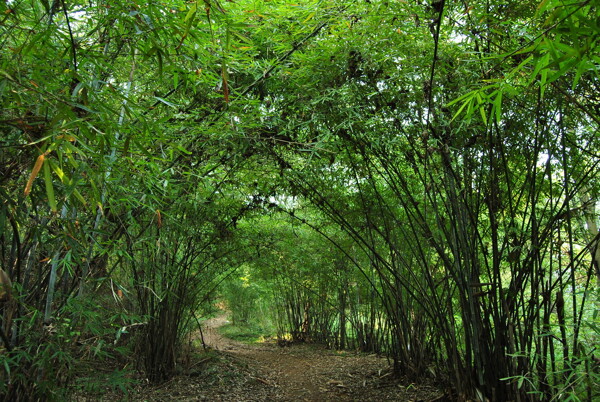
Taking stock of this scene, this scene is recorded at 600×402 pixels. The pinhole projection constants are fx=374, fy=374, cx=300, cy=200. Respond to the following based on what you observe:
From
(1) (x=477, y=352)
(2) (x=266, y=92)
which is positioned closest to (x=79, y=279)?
(2) (x=266, y=92)

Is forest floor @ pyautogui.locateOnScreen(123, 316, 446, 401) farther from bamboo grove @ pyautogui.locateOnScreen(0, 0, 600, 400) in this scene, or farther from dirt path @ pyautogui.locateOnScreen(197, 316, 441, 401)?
bamboo grove @ pyautogui.locateOnScreen(0, 0, 600, 400)

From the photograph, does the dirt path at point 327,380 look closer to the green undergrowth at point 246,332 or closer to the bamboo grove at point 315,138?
the bamboo grove at point 315,138

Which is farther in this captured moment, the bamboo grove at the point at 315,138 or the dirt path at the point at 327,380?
the dirt path at the point at 327,380

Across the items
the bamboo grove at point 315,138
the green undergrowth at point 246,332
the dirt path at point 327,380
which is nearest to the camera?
the bamboo grove at point 315,138

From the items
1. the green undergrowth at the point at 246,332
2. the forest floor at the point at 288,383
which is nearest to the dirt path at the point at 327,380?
the forest floor at the point at 288,383

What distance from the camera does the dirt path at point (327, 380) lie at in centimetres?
332

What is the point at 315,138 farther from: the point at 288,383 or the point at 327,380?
the point at 288,383

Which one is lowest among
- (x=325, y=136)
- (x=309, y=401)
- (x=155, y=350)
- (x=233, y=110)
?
(x=309, y=401)

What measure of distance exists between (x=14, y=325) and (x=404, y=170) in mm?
2625

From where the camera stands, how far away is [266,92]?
8.75 ft

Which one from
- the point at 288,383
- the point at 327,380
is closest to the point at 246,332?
the point at 288,383

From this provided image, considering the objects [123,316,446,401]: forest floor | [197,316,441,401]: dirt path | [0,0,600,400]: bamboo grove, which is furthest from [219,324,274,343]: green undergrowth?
[0,0,600,400]: bamboo grove

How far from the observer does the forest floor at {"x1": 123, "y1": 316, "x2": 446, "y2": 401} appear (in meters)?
3.35

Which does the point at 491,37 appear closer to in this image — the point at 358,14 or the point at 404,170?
the point at 358,14
